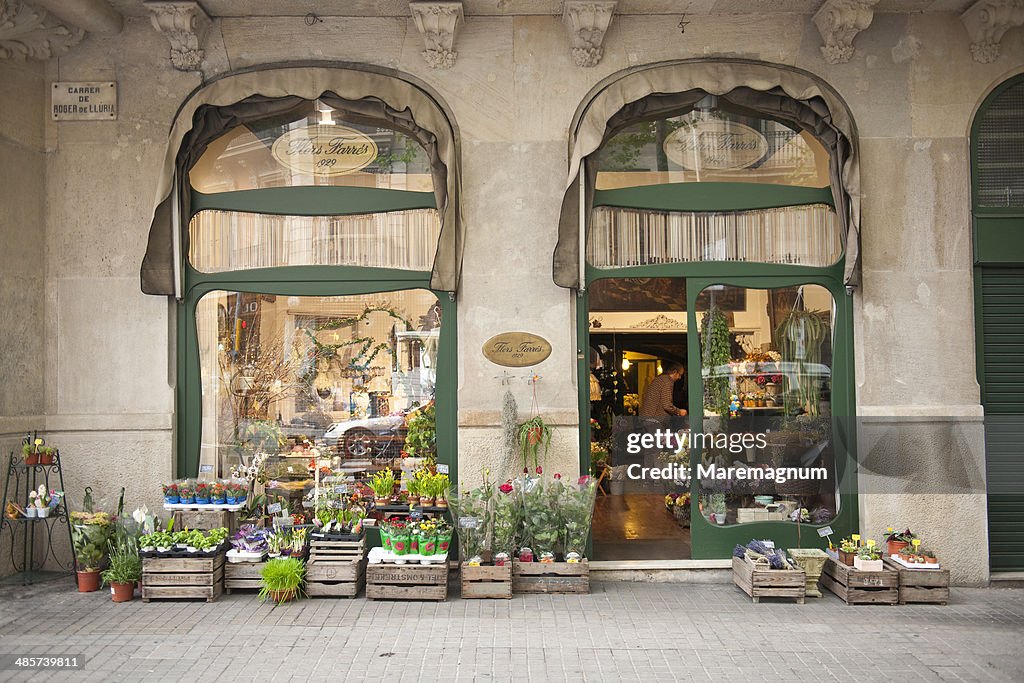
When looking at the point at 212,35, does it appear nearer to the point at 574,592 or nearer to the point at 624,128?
the point at 624,128

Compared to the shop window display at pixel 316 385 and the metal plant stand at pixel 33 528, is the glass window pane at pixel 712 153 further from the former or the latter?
the metal plant stand at pixel 33 528

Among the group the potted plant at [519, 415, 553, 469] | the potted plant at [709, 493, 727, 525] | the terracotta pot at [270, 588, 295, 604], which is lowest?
the terracotta pot at [270, 588, 295, 604]

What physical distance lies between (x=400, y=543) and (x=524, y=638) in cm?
153

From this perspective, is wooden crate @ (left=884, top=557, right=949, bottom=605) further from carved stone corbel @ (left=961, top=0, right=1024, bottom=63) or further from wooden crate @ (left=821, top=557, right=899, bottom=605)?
carved stone corbel @ (left=961, top=0, right=1024, bottom=63)

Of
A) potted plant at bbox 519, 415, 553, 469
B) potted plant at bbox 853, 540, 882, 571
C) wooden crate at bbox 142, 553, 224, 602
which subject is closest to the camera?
wooden crate at bbox 142, 553, 224, 602

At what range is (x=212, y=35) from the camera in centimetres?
844

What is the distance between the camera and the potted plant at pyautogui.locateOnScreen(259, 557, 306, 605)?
23.9ft

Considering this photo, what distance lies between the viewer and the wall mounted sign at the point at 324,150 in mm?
8672

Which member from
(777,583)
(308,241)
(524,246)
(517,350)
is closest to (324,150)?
(308,241)

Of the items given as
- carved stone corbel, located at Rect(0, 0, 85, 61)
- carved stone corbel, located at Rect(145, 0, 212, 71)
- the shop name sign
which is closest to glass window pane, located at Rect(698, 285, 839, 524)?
the shop name sign

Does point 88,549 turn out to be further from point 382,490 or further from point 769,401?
point 769,401

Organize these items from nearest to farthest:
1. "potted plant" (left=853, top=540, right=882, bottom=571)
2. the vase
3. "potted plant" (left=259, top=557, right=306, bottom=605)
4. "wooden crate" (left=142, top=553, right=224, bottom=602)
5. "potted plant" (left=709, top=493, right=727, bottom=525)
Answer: "potted plant" (left=259, top=557, right=306, bottom=605) < "wooden crate" (left=142, top=553, right=224, bottom=602) < "potted plant" (left=853, top=540, right=882, bottom=571) < the vase < "potted plant" (left=709, top=493, right=727, bottom=525)

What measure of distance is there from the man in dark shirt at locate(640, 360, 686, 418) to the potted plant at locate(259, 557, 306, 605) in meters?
3.62

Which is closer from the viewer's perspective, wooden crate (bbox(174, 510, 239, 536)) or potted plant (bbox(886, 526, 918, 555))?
potted plant (bbox(886, 526, 918, 555))
